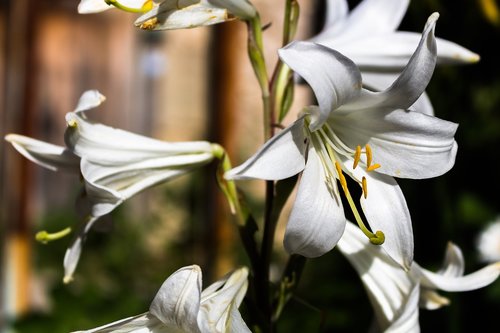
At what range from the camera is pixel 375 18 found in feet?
3.55

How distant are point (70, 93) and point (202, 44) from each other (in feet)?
3.05

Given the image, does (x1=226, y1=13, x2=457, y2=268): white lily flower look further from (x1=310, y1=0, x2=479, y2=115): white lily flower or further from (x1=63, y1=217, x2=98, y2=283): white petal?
(x1=63, y1=217, x2=98, y2=283): white petal

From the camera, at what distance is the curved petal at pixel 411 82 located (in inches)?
30.2

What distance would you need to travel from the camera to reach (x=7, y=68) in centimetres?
386

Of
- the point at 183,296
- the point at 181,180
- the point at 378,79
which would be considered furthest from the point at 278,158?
the point at 181,180

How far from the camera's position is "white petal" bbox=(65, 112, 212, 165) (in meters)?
0.93

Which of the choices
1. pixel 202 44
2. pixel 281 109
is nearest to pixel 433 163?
pixel 281 109

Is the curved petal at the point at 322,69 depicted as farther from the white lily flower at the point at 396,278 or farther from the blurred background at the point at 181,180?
the blurred background at the point at 181,180

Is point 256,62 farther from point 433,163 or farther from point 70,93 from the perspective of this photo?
point 70,93

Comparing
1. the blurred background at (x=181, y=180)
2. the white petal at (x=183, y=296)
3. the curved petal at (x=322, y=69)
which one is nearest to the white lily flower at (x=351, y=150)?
the curved petal at (x=322, y=69)

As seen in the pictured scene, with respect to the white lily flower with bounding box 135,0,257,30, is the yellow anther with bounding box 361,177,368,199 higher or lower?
lower

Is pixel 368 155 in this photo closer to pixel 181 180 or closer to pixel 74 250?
pixel 74 250

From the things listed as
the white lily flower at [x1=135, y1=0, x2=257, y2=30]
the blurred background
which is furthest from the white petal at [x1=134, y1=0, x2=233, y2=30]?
the blurred background

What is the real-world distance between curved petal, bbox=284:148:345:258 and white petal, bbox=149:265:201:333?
0.35 ft
